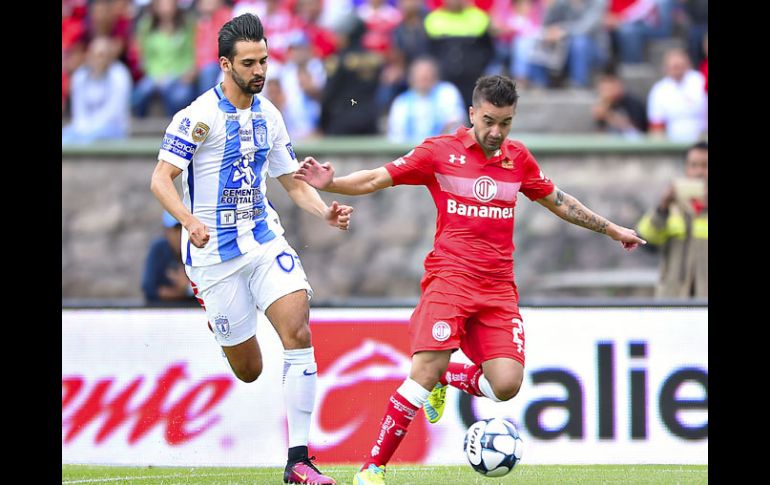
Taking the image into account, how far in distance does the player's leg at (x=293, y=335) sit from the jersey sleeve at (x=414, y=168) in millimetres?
958

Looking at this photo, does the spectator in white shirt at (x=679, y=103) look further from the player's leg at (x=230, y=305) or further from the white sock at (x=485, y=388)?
the player's leg at (x=230, y=305)

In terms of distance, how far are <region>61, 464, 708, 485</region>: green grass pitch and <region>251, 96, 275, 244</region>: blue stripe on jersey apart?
63.3 inches

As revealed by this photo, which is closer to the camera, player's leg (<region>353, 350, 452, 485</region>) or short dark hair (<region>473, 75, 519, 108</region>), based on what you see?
player's leg (<region>353, 350, 452, 485</region>)

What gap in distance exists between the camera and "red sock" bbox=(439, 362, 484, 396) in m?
9.02

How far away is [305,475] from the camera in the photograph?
332 inches

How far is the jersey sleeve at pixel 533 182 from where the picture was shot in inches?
344

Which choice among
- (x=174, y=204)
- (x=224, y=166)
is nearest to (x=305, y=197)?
(x=224, y=166)

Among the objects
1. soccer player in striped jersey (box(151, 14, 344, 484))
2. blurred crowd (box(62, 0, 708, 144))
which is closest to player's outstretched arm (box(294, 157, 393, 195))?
soccer player in striped jersey (box(151, 14, 344, 484))

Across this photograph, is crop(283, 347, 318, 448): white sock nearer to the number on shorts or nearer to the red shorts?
the red shorts

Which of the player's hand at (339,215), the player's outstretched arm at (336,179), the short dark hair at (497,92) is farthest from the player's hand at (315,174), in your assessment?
the short dark hair at (497,92)

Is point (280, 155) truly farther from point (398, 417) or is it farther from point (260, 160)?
point (398, 417)
